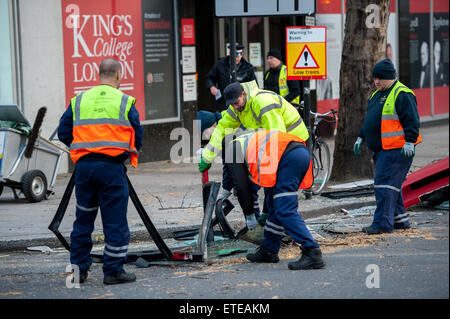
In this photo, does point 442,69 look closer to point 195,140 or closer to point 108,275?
point 195,140

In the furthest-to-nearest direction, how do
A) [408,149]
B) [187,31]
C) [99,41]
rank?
[187,31]
[99,41]
[408,149]

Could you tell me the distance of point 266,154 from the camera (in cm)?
743

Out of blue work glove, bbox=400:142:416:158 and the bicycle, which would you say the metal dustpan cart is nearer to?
the bicycle

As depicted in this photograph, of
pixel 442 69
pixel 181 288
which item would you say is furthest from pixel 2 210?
pixel 442 69

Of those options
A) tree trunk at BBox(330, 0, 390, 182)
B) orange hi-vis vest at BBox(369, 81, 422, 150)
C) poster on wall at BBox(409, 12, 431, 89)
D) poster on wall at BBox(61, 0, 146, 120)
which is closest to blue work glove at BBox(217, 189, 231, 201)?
orange hi-vis vest at BBox(369, 81, 422, 150)

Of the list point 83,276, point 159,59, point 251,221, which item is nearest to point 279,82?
point 159,59

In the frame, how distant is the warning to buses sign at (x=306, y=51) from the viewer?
10.9 m

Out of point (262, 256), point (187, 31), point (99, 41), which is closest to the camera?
point (262, 256)

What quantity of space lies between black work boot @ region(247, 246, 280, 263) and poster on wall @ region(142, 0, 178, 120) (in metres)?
7.85

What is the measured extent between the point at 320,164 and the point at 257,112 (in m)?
4.33

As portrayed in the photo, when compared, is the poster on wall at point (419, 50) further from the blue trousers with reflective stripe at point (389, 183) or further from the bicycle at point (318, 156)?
the blue trousers with reflective stripe at point (389, 183)

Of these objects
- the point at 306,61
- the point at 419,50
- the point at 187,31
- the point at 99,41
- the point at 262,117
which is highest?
the point at 187,31

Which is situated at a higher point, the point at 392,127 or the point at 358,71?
the point at 358,71

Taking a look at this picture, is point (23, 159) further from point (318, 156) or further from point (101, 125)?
point (101, 125)
